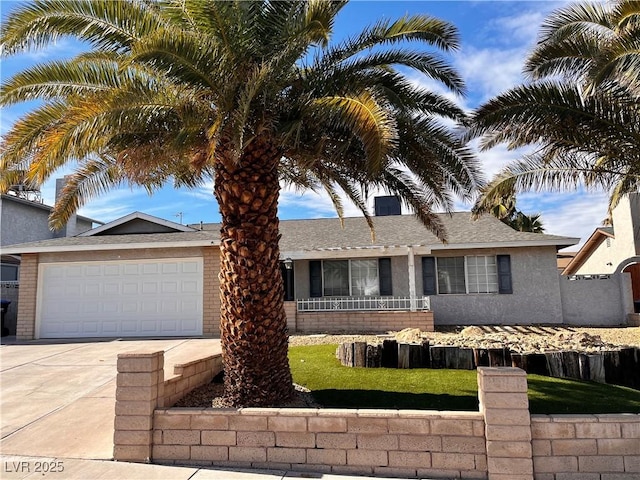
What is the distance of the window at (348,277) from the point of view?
17.1m

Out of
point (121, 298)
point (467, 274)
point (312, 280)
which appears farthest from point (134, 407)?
point (467, 274)

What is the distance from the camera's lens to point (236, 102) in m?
5.86

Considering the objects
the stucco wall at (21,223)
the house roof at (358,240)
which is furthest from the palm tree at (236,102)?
the stucco wall at (21,223)

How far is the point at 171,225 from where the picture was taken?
16266 mm

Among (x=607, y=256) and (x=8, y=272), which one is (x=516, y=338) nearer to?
(x=607, y=256)

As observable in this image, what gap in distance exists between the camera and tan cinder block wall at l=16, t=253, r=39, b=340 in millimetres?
14938

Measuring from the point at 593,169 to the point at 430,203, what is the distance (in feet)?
11.1

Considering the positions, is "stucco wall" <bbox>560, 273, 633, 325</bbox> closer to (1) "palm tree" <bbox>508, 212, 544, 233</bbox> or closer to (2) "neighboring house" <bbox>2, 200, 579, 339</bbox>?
(2) "neighboring house" <bbox>2, 200, 579, 339</bbox>

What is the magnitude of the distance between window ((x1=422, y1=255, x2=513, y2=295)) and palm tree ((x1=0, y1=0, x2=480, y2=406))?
33.8 ft

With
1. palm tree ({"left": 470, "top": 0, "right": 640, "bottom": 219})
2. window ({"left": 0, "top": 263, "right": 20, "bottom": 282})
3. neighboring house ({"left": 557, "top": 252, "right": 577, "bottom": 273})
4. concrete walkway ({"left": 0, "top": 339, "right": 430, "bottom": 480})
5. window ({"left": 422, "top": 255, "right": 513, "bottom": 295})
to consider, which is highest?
palm tree ({"left": 470, "top": 0, "right": 640, "bottom": 219})

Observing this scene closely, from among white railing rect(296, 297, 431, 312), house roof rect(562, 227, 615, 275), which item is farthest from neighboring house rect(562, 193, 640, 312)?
white railing rect(296, 297, 431, 312)

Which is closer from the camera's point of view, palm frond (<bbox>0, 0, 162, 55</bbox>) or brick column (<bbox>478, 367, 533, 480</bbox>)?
brick column (<bbox>478, 367, 533, 480</bbox>)

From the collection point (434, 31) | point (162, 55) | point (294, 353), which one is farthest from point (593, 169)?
point (162, 55)

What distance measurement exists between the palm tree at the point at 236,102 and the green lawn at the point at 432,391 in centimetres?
112
